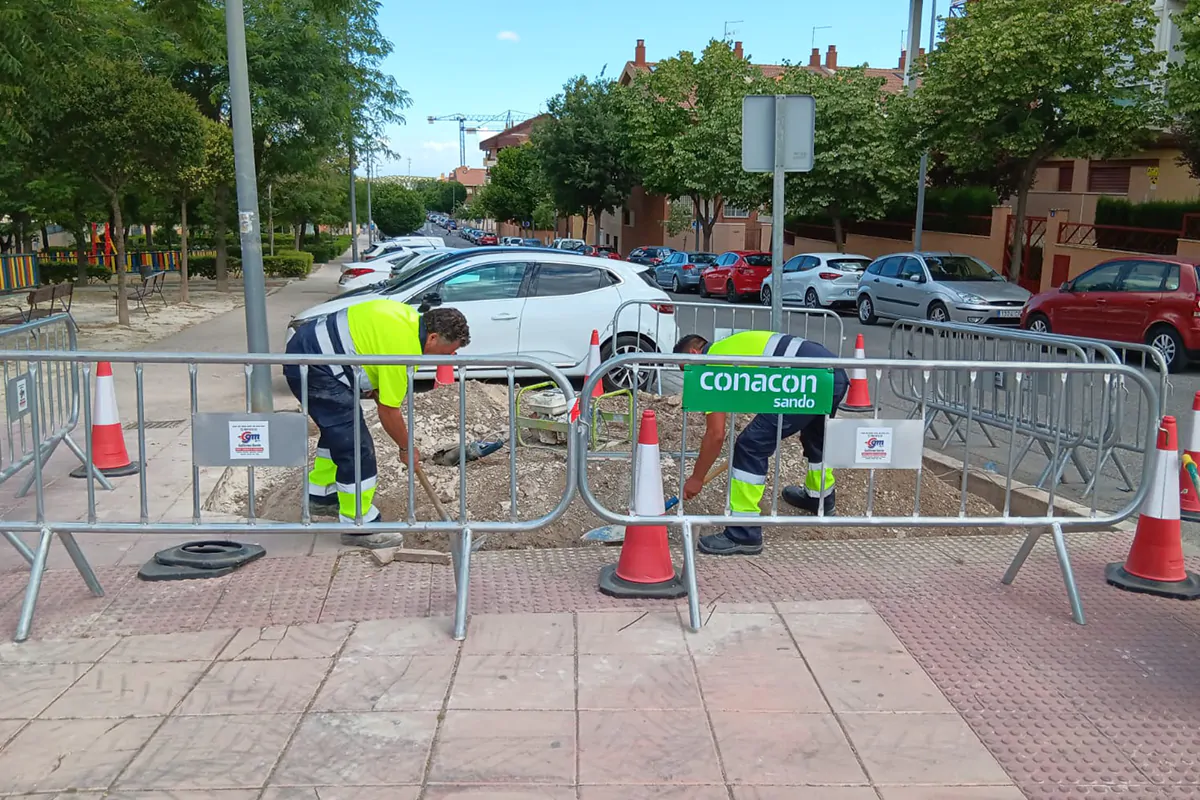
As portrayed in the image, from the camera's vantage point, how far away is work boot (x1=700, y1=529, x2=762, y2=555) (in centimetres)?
536

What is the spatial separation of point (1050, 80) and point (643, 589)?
20.5m

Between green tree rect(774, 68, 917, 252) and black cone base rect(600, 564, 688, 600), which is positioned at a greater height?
green tree rect(774, 68, 917, 252)

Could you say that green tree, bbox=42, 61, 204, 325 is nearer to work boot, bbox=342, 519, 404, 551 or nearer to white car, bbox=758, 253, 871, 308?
work boot, bbox=342, 519, 404, 551

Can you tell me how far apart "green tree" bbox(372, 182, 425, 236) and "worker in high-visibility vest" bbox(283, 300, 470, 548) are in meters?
102

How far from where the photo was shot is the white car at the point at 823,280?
23.4 meters

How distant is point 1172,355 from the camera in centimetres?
1307

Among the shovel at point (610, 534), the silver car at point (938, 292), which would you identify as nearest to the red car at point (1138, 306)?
the silver car at point (938, 292)

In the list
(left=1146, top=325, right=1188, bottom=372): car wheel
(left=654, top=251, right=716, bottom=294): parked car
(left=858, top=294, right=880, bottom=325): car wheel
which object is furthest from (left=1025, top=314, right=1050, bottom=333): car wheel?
(left=654, top=251, right=716, bottom=294): parked car

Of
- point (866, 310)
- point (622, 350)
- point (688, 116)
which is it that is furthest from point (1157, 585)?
point (688, 116)

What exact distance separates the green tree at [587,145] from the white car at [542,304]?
34466mm

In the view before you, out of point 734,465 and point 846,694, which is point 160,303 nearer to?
point 734,465

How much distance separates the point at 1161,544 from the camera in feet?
15.9

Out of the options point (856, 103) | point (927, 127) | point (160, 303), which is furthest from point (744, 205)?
point (160, 303)

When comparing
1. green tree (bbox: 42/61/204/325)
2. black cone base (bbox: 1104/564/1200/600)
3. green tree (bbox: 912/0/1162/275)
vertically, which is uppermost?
green tree (bbox: 912/0/1162/275)
